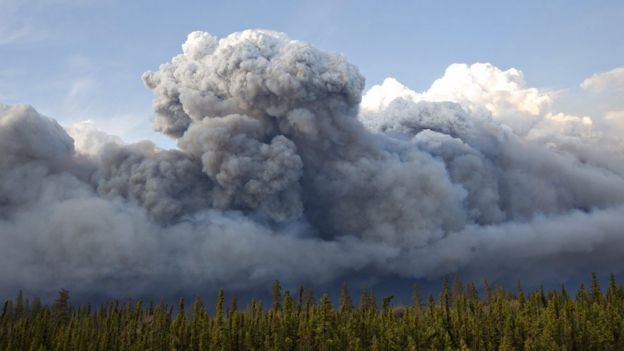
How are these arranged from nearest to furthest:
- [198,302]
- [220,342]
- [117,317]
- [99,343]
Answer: [220,342] → [99,343] → [198,302] → [117,317]

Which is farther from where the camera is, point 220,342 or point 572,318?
point 572,318

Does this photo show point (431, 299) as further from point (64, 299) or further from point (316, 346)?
point (64, 299)

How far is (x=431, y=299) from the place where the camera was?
591 ft

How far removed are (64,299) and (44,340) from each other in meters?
47.5

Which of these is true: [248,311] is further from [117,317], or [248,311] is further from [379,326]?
[379,326]

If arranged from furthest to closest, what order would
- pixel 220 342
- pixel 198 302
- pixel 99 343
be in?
pixel 198 302
pixel 99 343
pixel 220 342

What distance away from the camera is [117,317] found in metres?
192

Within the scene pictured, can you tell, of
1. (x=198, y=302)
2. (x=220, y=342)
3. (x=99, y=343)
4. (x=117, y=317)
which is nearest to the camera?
(x=220, y=342)

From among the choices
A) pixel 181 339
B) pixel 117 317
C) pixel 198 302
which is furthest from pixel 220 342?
pixel 117 317

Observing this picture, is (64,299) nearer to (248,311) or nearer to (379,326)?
(248,311)

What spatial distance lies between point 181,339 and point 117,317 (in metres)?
59.3

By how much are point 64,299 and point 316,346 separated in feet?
370

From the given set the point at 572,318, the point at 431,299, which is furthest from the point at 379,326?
the point at 572,318

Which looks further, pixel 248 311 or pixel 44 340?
pixel 248 311
